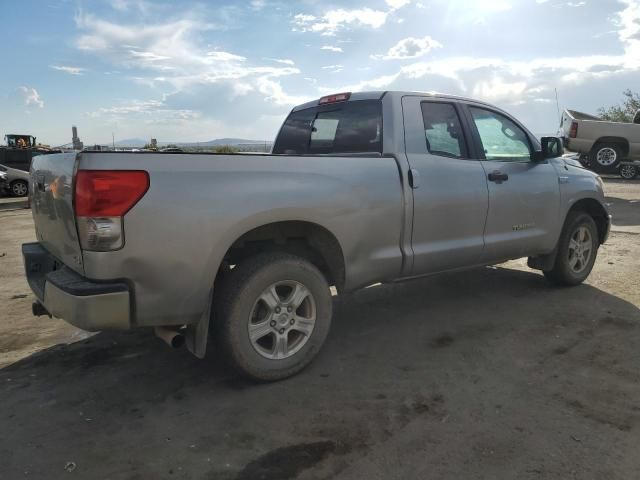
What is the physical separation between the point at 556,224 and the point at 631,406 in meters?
2.39

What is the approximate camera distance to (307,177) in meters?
3.30

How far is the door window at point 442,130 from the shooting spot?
4.14 metres

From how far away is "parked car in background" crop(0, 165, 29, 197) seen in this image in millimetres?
18873

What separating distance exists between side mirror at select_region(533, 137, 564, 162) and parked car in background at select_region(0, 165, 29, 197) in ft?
62.9

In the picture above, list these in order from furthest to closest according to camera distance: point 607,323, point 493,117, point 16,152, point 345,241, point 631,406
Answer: point 16,152
point 493,117
point 607,323
point 345,241
point 631,406

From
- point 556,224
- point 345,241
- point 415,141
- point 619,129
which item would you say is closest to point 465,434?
point 345,241

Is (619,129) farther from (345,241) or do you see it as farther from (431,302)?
(345,241)

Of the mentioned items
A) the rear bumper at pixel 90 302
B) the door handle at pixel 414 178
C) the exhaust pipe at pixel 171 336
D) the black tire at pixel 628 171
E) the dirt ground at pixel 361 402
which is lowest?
the dirt ground at pixel 361 402

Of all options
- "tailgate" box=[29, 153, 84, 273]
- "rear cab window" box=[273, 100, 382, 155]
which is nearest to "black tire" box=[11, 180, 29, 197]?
"rear cab window" box=[273, 100, 382, 155]

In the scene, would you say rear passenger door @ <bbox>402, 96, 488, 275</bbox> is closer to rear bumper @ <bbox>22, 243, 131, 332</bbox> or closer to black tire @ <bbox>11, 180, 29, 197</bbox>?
rear bumper @ <bbox>22, 243, 131, 332</bbox>

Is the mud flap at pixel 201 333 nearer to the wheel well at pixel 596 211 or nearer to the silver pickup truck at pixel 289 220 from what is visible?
the silver pickup truck at pixel 289 220

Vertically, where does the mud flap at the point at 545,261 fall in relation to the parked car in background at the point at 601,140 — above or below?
below

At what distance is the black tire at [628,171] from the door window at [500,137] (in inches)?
546

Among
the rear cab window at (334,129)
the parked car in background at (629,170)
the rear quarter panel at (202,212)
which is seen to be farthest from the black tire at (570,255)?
the parked car in background at (629,170)
